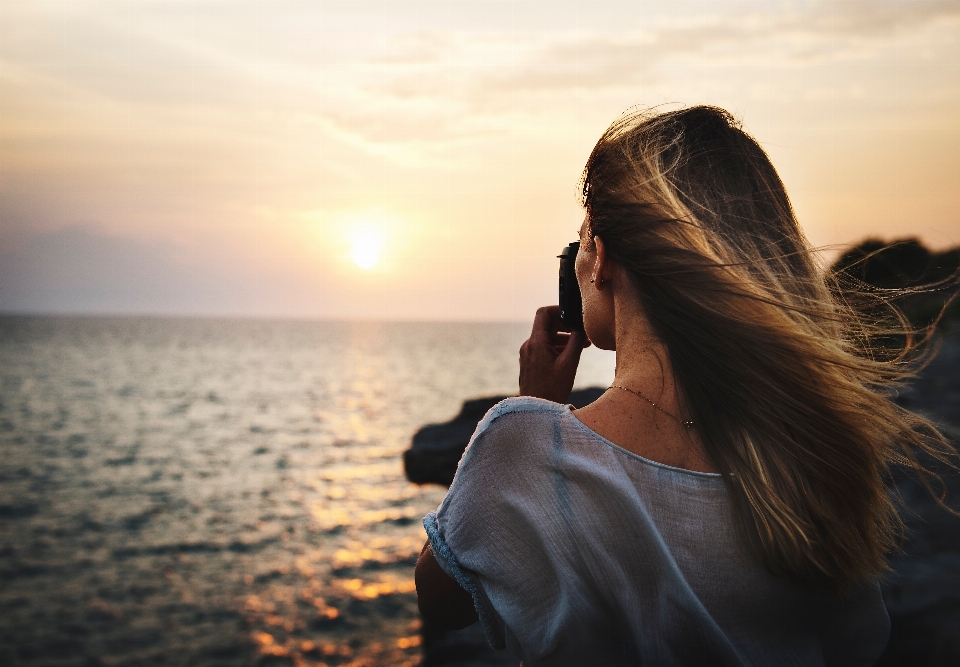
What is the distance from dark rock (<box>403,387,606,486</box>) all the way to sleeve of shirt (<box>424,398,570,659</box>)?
20.4 ft

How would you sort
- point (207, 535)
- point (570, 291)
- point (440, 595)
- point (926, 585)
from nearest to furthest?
point (440, 595) → point (570, 291) → point (926, 585) → point (207, 535)

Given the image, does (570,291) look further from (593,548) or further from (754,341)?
(593,548)

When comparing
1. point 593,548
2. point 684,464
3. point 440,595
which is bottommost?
point 440,595

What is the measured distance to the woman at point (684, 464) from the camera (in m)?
1.43

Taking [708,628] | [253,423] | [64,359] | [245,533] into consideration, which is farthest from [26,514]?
[64,359]

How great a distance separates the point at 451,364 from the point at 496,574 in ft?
244

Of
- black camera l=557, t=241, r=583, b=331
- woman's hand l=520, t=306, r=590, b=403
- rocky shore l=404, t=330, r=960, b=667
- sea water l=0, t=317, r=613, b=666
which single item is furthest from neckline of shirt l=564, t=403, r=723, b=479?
sea water l=0, t=317, r=613, b=666

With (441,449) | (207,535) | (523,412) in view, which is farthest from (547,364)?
(207,535)

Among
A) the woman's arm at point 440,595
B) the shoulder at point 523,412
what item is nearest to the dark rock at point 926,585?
the shoulder at point 523,412

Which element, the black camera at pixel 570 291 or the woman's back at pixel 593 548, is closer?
the woman's back at pixel 593 548

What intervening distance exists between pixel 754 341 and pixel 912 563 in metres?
3.91

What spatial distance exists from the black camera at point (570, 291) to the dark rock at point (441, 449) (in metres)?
5.78

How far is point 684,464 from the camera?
146 centimetres

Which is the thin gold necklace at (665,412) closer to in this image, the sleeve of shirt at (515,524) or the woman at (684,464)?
the woman at (684,464)
